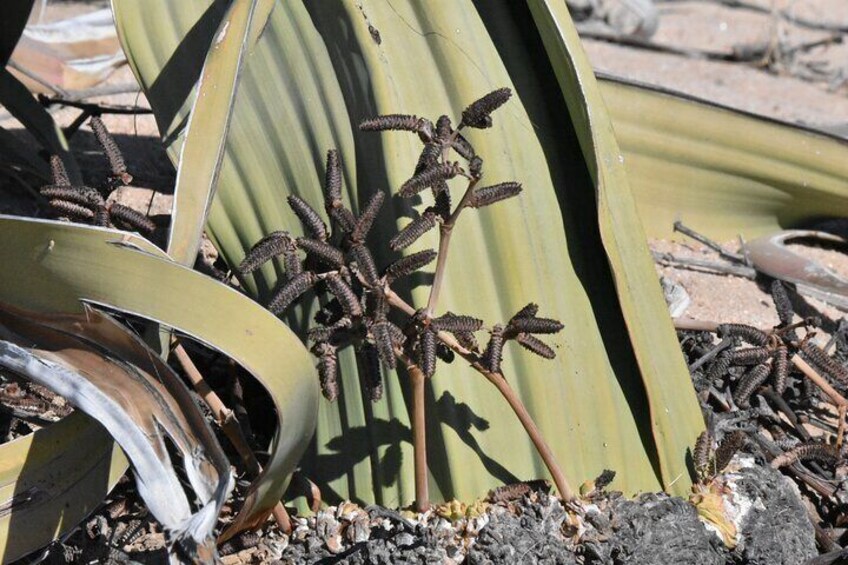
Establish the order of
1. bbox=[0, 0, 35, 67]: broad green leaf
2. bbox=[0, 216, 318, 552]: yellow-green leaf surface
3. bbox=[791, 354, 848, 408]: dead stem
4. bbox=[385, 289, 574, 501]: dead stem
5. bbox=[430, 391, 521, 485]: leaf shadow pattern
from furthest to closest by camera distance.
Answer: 1. bbox=[0, 0, 35, 67]: broad green leaf
2. bbox=[791, 354, 848, 408]: dead stem
3. bbox=[430, 391, 521, 485]: leaf shadow pattern
4. bbox=[385, 289, 574, 501]: dead stem
5. bbox=[0, 216, 318, 552]: yellow-green leaf surface

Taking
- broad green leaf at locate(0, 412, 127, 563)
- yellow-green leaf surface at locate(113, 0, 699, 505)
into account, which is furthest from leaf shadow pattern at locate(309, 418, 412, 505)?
broad green leaf at locate(0, 412, 127, 563)

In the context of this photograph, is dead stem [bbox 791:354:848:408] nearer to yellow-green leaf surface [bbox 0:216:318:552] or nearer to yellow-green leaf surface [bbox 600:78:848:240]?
yellow-green leaf surface [bbox 600:78:848:240]

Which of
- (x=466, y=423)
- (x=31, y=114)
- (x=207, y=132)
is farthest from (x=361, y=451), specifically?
(x=31, y=114)

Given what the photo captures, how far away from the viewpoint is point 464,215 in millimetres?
967

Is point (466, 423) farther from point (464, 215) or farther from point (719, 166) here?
point (719, 166)

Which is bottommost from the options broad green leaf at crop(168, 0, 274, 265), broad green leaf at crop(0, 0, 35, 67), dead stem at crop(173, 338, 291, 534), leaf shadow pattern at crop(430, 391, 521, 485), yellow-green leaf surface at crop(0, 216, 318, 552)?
leaf shadow pattern at crop(430, 391, 521, 485)

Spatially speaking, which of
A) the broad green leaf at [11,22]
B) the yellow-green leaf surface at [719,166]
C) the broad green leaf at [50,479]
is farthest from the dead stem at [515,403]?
the broad green leaf at [11,22]

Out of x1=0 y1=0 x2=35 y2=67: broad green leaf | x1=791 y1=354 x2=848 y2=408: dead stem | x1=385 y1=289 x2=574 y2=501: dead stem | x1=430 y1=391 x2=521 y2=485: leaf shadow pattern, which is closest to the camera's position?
x1=385 y1=289 x2=574 y2=501: dead stem

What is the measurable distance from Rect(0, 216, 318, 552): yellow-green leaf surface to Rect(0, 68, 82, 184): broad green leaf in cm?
55

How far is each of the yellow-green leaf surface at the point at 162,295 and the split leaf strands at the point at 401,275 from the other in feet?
0.24

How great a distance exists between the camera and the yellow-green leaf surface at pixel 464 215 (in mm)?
953

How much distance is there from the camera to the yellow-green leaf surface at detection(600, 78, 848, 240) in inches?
55.0

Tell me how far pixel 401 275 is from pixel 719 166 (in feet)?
2.52

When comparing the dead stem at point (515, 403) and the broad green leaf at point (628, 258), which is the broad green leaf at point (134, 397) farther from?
the broad green leaf at point (628, 258)
